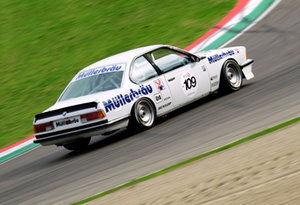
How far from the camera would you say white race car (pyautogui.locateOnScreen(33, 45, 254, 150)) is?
336 inches

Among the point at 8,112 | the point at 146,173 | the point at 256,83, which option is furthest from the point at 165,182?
the point at 8,112

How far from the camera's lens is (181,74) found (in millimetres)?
9641

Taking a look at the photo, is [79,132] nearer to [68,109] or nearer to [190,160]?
[68,109]

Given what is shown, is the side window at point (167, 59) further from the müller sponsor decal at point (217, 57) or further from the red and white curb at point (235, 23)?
the red and white curb at point (235, 23)

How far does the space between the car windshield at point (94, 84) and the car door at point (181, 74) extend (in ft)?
2.70

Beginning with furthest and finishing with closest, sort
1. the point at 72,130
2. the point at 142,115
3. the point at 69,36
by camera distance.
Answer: the point at 69,36 → the point at 142,115 → the point at 72,130

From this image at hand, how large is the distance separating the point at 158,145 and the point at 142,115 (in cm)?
125

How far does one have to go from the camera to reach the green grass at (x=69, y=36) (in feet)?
49.0

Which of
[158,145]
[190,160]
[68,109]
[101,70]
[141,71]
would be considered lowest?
[190,160]

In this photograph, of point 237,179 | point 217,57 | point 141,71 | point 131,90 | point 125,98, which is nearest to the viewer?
point 237,179

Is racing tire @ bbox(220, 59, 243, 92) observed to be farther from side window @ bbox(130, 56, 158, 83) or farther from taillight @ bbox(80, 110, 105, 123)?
taillight @ bbox(80, 110, 105, 123)

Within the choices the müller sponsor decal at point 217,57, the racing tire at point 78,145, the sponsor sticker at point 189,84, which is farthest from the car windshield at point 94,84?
the müller sponsor decal at point 217,57

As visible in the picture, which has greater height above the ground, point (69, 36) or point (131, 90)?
point (69, 36)

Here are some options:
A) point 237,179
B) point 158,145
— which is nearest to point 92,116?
point 158,145
